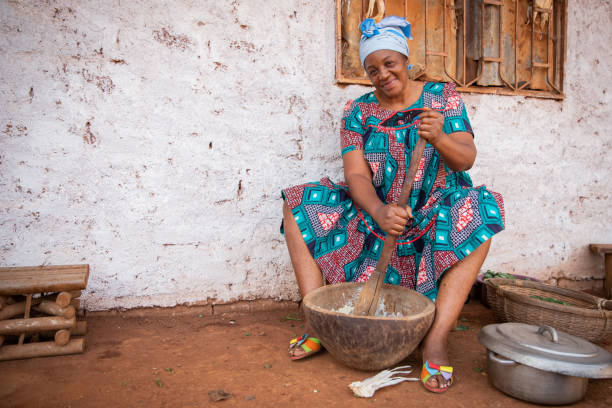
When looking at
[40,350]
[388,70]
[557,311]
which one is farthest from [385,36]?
[40,350]

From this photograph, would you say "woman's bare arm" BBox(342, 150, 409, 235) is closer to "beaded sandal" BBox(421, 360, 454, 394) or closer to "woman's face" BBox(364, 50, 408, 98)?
"woman's face" BBox(364, 50, 408, 98)

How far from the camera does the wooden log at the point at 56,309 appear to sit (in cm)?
197

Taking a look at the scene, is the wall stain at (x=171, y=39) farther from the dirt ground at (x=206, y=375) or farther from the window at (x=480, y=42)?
the dirt ground at (x=206, y=375)

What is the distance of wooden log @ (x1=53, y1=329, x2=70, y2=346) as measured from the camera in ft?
6.32

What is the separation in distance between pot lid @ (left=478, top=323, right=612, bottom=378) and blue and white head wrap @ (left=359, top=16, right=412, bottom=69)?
1408mm

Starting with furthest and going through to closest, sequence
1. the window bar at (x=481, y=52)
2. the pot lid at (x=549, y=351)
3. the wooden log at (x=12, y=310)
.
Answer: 1. the window bar at (x=481, y=52)
2. the wooden log at (x=12, y=310)
3. the pot lid at (x=549, y=351)

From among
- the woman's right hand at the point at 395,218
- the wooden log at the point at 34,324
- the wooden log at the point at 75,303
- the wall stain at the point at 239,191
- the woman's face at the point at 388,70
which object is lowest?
the wooden log at the point at 34,324

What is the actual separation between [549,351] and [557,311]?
0.77m

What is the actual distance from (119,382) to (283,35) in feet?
6.95

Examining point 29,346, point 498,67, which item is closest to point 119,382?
point 29,346

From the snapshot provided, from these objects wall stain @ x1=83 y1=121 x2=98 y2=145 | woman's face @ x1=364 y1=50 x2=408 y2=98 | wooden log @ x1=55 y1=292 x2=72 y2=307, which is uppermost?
woman's face @ x1=364 y1=50 x2=408 y2=98

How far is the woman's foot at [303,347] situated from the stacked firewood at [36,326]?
101 centimetres

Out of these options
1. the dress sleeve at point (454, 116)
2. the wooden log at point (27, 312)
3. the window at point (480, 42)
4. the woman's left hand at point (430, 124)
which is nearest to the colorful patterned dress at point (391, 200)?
the dress sleeve at point (454, 116)

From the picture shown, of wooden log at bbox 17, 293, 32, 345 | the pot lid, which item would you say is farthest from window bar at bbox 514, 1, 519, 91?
wooden log at bbox 17, 293, 32, 345
